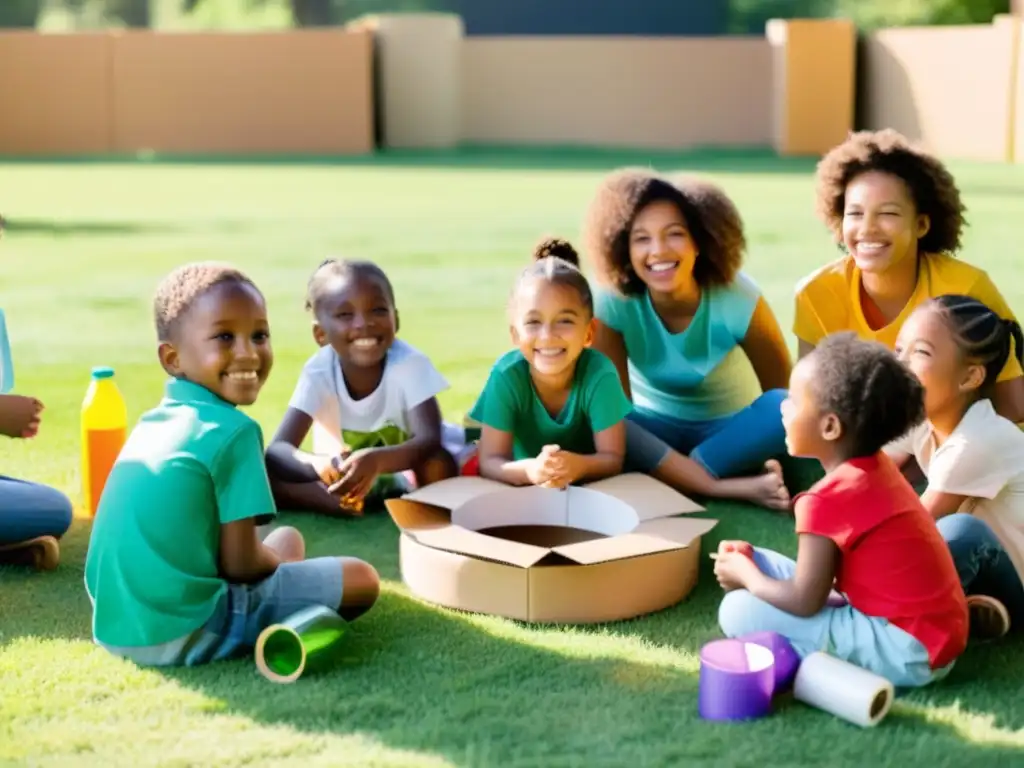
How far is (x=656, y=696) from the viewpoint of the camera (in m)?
3.06

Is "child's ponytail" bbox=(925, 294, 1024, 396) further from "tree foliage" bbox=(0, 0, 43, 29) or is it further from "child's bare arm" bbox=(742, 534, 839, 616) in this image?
"tree foliage" bbox=(0, 0, 43, 29)

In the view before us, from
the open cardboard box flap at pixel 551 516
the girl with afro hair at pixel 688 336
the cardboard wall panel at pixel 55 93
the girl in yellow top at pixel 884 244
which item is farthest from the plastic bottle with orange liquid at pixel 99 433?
the cardboard wall panel at pixel 55 93

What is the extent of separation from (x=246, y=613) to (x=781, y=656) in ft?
4.08

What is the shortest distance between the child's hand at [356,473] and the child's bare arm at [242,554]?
1083 mm

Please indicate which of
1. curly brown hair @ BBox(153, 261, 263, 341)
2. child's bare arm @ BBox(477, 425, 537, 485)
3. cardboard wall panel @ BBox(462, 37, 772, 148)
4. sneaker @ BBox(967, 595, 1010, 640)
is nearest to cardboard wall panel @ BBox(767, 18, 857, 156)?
cardboard wall panel @ BBox(462, 37, 772, 148)

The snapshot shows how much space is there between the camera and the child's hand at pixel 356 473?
14.5 feet

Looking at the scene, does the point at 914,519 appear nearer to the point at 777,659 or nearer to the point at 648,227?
the point at 777,659

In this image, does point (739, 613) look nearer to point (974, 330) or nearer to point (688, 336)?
point (974, 330)

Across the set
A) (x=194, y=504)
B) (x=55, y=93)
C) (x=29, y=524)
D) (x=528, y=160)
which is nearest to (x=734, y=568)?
(x=194, y=504)

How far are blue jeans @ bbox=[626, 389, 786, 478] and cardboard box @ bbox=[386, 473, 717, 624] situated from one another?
20.6 inches

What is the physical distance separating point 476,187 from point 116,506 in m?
14.6

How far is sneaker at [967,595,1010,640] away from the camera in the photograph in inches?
131

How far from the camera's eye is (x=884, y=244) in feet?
14.5

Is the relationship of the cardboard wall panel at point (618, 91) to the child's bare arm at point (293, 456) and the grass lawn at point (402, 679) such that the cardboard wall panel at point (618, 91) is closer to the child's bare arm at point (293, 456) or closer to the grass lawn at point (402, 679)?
the grass lawn at point (402, 679)
